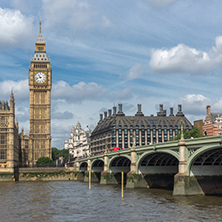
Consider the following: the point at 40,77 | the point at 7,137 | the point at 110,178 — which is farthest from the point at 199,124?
the point at 40,77

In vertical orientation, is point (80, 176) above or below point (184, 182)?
below

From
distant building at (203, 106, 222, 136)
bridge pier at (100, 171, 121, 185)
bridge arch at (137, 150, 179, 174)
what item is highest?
distant building at (203, 106, 222, 136)

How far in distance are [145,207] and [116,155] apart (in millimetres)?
41171

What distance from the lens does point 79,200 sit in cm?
6153

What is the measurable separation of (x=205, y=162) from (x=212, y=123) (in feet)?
221

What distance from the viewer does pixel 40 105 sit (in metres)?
178

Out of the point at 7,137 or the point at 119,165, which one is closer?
the point at 119,165

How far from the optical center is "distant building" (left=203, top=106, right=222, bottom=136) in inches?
4968

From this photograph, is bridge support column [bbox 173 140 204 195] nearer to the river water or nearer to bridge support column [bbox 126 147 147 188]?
the river water

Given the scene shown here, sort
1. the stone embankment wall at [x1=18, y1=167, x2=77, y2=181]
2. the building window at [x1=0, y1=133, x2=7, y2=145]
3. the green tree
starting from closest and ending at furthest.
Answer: the stone embankment wall at [x1=18, y1=167, x2=77, y2=181] < the building window at [x1=0, y1=133, x2=7, y2=145] < the green tree

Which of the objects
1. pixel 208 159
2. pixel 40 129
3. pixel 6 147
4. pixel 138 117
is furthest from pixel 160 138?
pixel 208 159

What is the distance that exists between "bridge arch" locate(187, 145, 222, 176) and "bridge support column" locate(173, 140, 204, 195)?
80 cm

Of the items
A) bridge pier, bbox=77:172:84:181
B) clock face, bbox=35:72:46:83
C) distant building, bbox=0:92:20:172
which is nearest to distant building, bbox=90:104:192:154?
clock face, bbox=35:72:46:83

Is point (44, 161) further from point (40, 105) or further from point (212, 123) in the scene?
point (212, 123)
